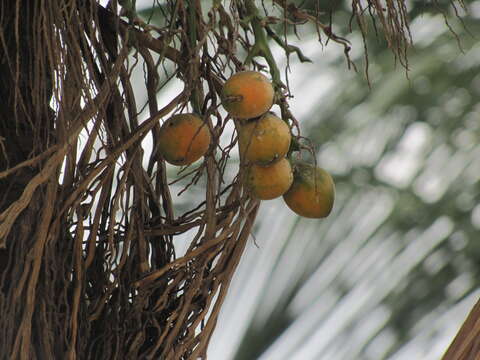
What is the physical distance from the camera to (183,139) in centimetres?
76

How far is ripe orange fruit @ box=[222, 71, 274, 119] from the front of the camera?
724 millimetres

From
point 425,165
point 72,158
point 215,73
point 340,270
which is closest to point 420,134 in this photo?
point 425,165

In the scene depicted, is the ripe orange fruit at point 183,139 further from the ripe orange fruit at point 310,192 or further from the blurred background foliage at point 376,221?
the blurred background foliage at point 376,221

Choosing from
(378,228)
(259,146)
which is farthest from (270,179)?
(378,228)

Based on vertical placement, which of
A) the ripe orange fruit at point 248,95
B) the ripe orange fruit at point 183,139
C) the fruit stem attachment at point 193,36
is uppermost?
the fruit stem attachment at point 193,36

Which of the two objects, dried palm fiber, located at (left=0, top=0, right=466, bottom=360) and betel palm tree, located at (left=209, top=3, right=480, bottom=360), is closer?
dried palm fiber, located at (left=0, top=0, right=466, bottom=360)

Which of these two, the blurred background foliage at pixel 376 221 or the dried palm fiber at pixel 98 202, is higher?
the blurred background foliage at pixel 376 221

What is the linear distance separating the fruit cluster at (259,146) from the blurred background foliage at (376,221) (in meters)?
1.31

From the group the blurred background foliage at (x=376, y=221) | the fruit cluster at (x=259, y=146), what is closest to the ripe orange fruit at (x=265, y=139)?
the fruit cluster at (x=259, y=146)

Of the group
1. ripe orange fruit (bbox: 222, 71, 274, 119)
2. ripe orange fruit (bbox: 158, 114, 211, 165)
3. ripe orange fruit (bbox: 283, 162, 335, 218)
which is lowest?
ripe orange fruit (bbox: 283, 162, 335, 218)

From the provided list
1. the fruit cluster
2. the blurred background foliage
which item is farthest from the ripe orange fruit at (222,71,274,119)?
the blurred background foliage

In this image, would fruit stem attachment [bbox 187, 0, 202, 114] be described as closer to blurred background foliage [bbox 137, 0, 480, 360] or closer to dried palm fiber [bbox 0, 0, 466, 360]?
dried palm fiber [bbox 0, 0, 466, 360]

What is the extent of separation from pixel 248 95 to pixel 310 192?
97mm

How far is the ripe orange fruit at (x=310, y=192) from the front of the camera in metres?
0.77
